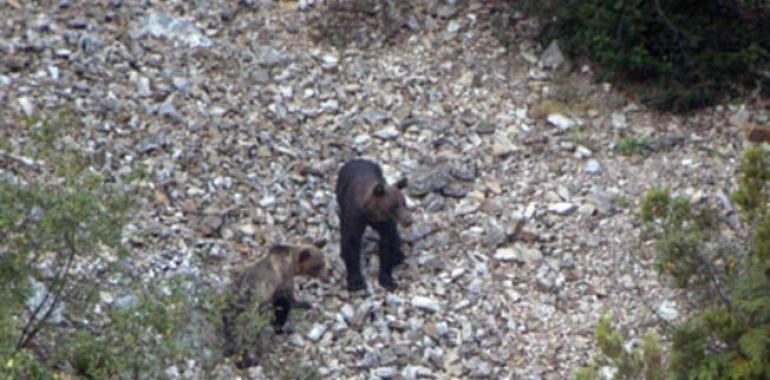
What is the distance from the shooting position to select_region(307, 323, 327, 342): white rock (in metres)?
12.5

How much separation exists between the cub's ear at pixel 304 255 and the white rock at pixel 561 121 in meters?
3.70

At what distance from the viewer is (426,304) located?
12.9 m

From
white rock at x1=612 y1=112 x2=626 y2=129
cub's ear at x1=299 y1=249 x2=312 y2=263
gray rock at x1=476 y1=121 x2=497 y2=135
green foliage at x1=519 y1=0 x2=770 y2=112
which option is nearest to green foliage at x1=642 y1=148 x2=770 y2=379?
cub's ear at x1=299 y1=249 x2=312 y2=263

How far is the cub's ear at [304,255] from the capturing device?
12.6m

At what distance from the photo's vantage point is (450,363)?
12.3 metres

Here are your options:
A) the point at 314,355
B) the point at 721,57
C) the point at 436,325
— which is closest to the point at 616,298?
the point at 436,325

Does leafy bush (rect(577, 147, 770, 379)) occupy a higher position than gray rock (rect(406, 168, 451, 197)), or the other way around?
leafy bush (rect(577, 147, 770, 379))

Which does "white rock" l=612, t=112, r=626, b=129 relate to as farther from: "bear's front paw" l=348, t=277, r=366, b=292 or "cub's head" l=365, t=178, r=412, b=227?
"bear's front paw" l=348, t=277, r=366, b=292

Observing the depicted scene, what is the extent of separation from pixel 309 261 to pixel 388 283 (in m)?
0.77

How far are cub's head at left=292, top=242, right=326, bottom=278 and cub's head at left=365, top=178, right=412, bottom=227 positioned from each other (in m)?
0.61

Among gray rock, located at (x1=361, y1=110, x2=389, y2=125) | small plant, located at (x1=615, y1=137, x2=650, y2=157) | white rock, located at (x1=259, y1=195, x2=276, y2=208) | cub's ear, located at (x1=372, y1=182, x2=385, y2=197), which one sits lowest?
small plant, located at (x1=615, y1=137, x2=650, y2=157)

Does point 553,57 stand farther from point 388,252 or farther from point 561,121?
point 388,252

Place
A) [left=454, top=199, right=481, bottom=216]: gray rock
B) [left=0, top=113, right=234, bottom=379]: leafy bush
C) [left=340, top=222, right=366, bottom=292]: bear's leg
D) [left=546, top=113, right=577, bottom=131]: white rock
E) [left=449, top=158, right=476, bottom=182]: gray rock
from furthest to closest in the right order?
1. [left=546, top=113, right=577, bottom=131]: white rock
2. [left=449, top=158, right=476, bottom=182]: gray rock
3. [left=454, top=199, right=481, bottom=216]: gray rock
4. [left=340, top=222, right=366, bottom=292]: bear's leg
5. [left=0, top=113, right=234, bottom=379]: leafy bush

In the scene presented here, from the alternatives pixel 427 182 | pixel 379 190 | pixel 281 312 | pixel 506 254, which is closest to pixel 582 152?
pixel 427 182
